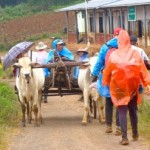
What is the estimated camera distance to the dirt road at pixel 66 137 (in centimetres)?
965

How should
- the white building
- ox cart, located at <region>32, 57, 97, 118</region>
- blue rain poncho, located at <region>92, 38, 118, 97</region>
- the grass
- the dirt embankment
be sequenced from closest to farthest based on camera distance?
blue rain poncho, located at <region>92, 38, 118, 97</region> → the grass → ox cart, located at <region>32, 57, 97, 118</region> → the white building → the dirt embankment

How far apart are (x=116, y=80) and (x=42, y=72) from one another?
424cm

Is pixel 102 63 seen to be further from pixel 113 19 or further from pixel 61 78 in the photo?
pixel 113 19

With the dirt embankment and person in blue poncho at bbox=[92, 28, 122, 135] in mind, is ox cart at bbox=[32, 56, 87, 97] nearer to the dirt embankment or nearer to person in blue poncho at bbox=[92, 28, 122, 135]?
person in blue poncho at bbox=[92, 28, 122, 135]

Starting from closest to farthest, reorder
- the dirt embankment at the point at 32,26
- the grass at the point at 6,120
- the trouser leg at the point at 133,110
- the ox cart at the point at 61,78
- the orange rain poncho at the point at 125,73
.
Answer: the orange rain poncho at the point at 125,73 → the trouser leg at the point at 133,110 → the grass at the point at 6,120 → the ox cart at the point at 61,78 → the dirt embankment at the point at 32,26

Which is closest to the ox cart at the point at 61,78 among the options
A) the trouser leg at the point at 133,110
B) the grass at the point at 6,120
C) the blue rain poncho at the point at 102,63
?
the grass at the point at 6,120

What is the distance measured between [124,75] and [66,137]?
211 centimetres

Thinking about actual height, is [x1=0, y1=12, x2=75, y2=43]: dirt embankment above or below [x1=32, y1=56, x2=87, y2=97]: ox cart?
below

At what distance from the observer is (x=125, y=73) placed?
9250 mm

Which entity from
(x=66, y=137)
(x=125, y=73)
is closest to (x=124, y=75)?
(x=125, y=73)

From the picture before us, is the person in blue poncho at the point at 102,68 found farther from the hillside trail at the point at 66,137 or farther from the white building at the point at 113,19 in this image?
the white building at the point at 113,19

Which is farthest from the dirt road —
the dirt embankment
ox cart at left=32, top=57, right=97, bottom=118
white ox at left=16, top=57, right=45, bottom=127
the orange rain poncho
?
the dirt embankment

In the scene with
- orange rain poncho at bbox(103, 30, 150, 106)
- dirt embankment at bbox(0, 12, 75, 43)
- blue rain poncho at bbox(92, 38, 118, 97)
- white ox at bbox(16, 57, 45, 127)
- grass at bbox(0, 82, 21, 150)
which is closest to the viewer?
orange rain poncho at bbox(103, 30, 150, 106)

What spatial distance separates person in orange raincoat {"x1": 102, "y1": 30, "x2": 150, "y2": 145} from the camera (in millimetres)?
9281
